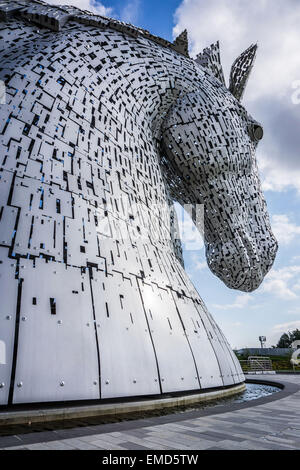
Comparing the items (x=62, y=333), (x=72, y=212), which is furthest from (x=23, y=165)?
(x=62, y=333)

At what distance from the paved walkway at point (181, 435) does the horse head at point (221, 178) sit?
3.59 m

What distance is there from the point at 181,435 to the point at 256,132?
239 inches

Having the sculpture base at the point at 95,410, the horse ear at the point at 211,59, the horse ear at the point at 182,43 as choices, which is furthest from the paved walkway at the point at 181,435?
the horse ear at the point at 211,59

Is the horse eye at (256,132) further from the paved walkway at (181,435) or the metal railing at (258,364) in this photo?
the metal railing at (258,364)

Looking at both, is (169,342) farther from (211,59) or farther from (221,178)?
(211,59)

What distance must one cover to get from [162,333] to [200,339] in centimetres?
62

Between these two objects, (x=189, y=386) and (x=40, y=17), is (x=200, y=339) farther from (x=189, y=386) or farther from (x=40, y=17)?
(x=40, y=17)

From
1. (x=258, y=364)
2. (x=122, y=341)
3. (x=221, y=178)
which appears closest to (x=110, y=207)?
(x=122, y=341)

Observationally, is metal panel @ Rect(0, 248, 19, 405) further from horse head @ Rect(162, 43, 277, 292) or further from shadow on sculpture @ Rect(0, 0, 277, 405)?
horse head @ Rect(162, 43, 277, 292)

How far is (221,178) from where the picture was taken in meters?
5.83

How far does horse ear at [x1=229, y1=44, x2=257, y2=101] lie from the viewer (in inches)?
291

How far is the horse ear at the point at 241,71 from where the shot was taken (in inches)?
291

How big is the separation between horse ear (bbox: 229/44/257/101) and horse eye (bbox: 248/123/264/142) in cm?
145

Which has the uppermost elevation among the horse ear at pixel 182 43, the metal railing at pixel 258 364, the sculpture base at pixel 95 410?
the horse ear at pixel 182 43
